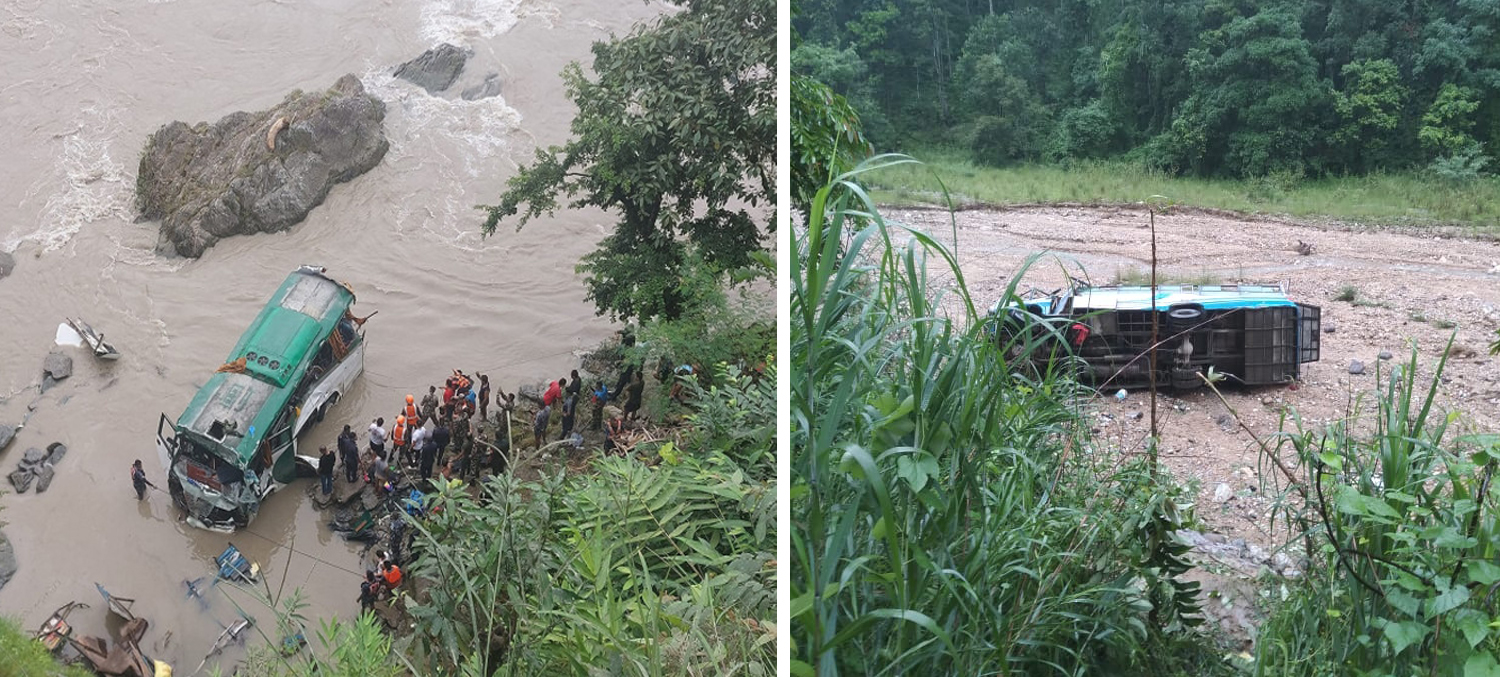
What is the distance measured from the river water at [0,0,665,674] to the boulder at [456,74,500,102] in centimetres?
2

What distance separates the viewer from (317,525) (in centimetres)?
154

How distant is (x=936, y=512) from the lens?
1119mm

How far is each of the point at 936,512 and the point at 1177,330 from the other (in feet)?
1.55

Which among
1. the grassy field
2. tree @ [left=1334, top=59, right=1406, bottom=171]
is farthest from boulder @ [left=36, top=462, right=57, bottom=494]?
tree @ [left=1334, top=59, right=1406, bottom=171]

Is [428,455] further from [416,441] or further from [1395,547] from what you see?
[1395,547]

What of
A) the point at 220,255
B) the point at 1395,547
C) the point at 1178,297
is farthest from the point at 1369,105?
→ the point at 220,255

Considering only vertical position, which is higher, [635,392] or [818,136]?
[818,136]

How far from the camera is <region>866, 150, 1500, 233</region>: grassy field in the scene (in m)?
1.21

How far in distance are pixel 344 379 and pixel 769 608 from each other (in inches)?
32.7

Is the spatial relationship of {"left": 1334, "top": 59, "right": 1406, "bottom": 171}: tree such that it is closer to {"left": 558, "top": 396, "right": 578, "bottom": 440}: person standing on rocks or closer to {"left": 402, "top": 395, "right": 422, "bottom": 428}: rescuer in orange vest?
{"left": 558, "top": 396, "right": 578, "bottom": 440}: person standing on rocks

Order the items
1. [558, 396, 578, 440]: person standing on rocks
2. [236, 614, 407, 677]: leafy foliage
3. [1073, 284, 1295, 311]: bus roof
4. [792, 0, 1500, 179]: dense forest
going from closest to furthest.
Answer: [792, 0, 1500, 179]: dense forest, [1073, 284, 1295, 311]: bus roof, [236, 614, 407, 677]: leafy foliage, [558, 396, 578, 440]: person standing on rocks


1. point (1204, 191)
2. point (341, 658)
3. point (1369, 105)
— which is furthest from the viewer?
point (341, 658)

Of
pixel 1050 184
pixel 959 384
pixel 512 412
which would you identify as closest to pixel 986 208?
pixel 1050 184

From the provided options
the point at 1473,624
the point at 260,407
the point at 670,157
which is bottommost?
the point at 1473,624
